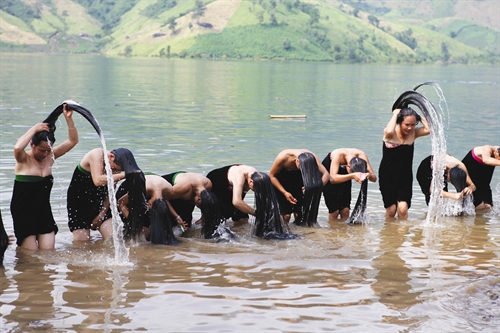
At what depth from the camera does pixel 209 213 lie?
10.1 metres

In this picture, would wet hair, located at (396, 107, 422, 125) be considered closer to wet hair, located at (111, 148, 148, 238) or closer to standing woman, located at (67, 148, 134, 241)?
wet hair, located at (111, 148, 148, 238)

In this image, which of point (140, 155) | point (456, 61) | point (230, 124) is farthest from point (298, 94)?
point (456, 61)

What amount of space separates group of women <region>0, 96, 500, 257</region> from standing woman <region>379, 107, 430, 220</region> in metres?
0.02

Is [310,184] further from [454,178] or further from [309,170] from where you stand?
[454,178]

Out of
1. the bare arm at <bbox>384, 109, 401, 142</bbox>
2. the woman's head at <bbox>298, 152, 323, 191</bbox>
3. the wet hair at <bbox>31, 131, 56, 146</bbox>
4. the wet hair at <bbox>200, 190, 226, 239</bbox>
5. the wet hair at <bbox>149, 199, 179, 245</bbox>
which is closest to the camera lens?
the wet hair at <bbox>31, 131, 56, 146</bbox>

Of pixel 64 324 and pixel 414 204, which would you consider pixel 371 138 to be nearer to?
pixel 414 204

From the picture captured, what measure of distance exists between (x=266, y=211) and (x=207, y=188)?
3.14 ft

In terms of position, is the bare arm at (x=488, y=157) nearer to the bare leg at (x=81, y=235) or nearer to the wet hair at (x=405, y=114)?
the wet hair at (x=405, y=114)

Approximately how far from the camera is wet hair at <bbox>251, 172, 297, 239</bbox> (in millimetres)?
10297

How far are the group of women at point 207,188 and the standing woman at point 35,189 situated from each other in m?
0.01

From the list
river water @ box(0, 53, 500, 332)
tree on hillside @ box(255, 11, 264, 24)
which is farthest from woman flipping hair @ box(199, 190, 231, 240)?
tree on hillside @ box(255, 11, 264, 24)

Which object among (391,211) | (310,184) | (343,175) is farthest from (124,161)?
(391,211)

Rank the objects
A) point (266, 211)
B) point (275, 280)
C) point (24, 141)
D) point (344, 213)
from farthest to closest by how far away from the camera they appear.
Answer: point (344, 213)
point (266, 211)
point (24, 141)
point (275, 280)

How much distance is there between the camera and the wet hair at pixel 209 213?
10102 mm
